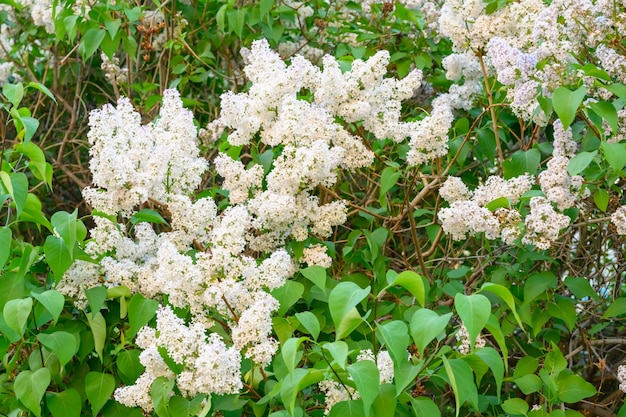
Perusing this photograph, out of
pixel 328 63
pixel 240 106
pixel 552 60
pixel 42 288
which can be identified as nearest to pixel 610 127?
pixel 552 60

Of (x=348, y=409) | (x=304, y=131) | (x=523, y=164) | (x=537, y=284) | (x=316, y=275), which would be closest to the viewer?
(x=348, y=409)

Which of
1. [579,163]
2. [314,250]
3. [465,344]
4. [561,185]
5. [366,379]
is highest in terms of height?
[579,163]

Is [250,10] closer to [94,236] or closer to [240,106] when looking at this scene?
[240,106]

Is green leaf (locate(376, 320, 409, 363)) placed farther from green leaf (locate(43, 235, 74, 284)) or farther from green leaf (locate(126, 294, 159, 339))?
green leaf (locate(43, 235, 74, 284))

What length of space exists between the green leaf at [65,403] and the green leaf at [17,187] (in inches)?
20.3

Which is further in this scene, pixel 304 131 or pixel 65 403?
pixel 304 131

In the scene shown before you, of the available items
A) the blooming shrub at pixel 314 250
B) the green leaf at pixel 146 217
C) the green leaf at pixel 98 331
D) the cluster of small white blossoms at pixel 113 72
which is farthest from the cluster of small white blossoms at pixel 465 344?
the cluster of small white blossoms at pixel 113 72

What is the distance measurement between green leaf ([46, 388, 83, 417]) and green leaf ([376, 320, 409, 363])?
37.5 inches

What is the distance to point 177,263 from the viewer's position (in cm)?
228

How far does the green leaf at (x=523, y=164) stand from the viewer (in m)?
2.90

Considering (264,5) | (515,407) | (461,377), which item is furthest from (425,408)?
(264,5)

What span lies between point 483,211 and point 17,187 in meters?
1.28

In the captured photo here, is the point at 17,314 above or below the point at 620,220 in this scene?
below

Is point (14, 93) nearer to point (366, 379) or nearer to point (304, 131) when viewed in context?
point (304, 131)
